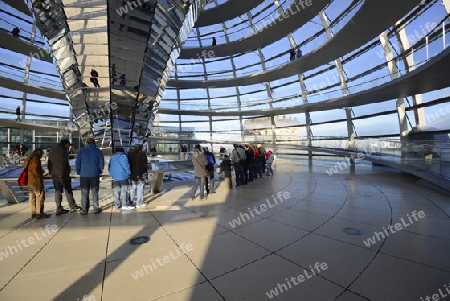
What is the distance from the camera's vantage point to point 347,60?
1928 centimetres

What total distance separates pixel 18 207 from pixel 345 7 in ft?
74.9

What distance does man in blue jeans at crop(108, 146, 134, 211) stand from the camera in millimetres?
5223

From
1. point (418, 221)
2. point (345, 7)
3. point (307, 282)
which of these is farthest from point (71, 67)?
point (345, 7)

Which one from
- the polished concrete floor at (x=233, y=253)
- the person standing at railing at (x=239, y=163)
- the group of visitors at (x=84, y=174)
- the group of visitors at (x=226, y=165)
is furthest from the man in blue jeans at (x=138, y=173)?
the person standing at railing at (x=239, y=163)

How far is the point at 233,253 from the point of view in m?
3.06

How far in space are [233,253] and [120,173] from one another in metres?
3.61

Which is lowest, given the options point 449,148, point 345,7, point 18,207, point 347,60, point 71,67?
point 18,207

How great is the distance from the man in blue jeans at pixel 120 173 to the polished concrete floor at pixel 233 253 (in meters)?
0.39

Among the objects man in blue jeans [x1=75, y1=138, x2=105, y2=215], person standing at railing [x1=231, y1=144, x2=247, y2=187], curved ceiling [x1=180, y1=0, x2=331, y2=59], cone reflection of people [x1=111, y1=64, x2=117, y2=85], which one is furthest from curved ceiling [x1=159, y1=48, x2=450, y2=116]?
man in blue jeans [x1=75, y1=138, x2=105, y2=215]

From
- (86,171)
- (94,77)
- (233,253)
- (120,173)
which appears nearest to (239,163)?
(120,173)

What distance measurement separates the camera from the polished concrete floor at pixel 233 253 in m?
2.29

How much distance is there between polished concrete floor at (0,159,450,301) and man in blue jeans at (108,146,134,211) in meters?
0.39

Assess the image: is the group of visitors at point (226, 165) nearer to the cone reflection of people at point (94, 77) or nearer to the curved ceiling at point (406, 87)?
the cone reflection of people at point (94, 77)

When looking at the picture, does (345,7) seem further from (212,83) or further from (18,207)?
(18,207)
